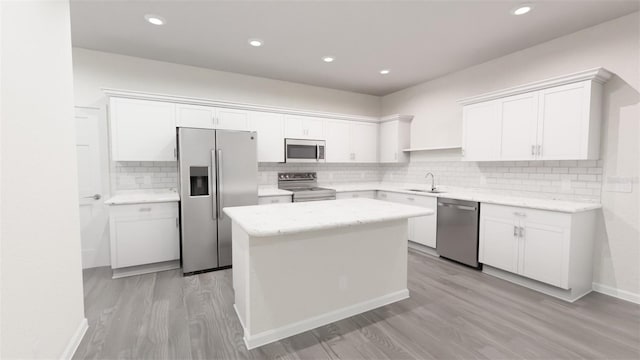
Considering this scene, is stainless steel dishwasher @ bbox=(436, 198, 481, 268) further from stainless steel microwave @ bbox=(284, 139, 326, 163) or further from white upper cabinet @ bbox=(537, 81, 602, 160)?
stainless steel microwave @ bbox=(284, 139, 326, 163)

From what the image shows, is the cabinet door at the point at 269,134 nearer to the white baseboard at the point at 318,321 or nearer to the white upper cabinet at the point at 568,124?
the white baseboard at the point at 318,321

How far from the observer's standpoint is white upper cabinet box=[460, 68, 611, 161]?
2.78 metres

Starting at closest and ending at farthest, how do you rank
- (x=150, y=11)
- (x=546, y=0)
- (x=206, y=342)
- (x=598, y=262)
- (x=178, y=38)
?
1. (x=206, y=342)
2. (x=546, y=0)
3. (x=150, y=11)
4. (x=598, y=262)
5. (x=178, y=38)

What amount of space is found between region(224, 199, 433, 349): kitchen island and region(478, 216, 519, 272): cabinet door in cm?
133

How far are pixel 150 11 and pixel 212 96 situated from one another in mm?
1661

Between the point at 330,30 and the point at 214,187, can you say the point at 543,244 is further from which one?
the point at 214,187

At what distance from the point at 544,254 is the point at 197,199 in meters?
3.90

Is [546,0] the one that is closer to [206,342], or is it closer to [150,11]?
[150,11]

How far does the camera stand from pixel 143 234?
3.37m

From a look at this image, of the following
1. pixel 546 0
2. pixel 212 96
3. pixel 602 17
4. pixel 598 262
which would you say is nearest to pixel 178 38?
pixel 212 96

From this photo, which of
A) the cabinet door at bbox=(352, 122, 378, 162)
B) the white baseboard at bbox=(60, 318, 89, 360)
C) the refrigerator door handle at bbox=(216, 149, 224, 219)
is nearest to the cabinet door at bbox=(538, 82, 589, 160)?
the cabinet door at bbox=(352, 122, 378, 162)

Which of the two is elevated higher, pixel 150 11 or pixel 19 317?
pixel 150 11

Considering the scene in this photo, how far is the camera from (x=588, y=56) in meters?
2.96

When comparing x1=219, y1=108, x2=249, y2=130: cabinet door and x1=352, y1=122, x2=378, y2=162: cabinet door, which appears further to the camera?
x1=352, y1=122, x2=378, y2=162: cabinet door
